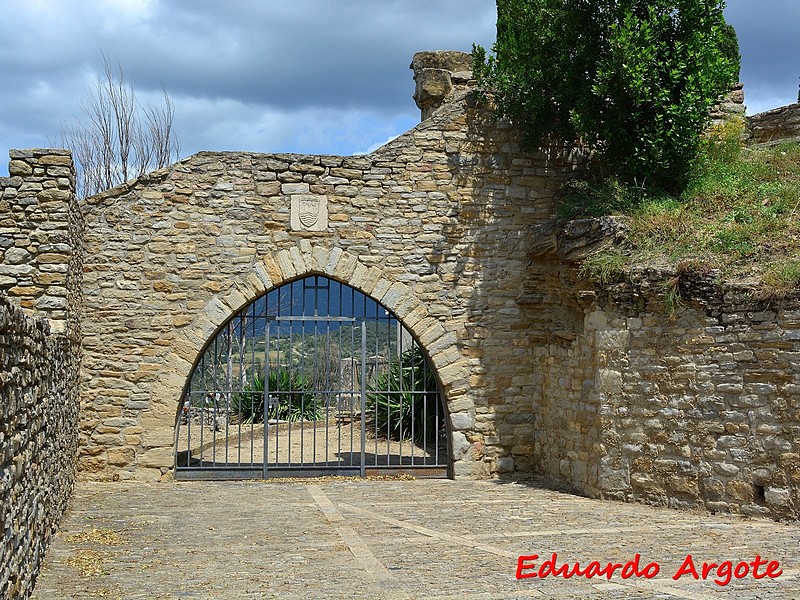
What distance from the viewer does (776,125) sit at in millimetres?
10633

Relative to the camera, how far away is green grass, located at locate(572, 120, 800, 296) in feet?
23.7

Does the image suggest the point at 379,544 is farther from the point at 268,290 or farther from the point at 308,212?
the point at 308,212

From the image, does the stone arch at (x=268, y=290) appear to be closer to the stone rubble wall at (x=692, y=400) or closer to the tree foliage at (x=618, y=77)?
the stone rubble wall at (x=692, y=400)

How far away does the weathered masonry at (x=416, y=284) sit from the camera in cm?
775

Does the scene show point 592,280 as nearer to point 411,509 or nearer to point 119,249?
point 411,509

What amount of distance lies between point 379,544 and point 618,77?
17.8ft

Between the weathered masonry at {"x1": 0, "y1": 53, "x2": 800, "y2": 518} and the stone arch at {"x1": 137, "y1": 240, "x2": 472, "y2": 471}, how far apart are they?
16mm

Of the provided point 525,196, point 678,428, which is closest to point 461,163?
point 525,196

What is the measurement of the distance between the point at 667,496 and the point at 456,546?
2454mm

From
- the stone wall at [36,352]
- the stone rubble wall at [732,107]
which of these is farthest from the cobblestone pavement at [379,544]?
the stone rubble wall at [732,107]

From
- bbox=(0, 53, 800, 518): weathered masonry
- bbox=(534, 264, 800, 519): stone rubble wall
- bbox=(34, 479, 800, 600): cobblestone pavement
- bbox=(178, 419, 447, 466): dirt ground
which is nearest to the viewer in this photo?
bbox=(34, 479, 800, 600): cobblestone pavement

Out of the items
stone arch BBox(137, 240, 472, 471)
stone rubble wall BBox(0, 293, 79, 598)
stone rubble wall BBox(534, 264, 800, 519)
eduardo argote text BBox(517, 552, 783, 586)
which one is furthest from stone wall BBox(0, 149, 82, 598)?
stone rubble wall BBox(534, 264, 800, 519)

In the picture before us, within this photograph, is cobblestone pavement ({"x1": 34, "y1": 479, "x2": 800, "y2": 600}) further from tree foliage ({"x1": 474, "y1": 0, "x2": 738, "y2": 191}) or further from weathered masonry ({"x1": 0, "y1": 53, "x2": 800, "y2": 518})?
tree foliage ({"x1": 474, "y1": 0, "x2": 738, "y2": 191})

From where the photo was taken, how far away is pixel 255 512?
23.3 feet
